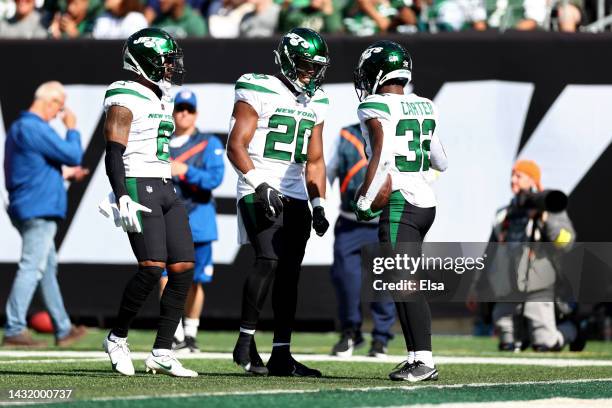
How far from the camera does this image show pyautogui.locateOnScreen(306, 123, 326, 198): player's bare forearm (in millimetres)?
7996

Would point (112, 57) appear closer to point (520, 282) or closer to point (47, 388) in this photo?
point (520, 282)

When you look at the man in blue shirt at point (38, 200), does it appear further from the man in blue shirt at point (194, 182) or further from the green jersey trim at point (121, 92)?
the green jersey trim at point (121, 92)

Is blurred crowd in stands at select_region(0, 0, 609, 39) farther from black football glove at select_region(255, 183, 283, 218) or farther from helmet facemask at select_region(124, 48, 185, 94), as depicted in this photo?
black football glove at select_region(255, 183, 283, 218)

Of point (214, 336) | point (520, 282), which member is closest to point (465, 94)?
point (520, 282)

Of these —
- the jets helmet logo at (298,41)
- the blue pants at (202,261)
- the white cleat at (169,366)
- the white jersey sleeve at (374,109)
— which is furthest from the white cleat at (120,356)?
the blue pants at (202,261)

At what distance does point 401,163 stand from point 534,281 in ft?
14.1

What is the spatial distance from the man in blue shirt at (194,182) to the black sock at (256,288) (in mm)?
2818

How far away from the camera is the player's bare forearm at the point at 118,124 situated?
749cm

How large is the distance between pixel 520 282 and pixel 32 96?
5292 mm

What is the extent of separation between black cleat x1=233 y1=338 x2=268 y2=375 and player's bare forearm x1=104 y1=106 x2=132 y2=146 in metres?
1.34

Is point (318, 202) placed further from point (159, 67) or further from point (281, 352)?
point (159, 67)

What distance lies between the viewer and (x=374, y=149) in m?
7.39

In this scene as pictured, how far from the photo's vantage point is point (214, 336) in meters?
13.0

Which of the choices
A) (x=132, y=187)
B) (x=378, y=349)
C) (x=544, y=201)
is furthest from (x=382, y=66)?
(x=544, y=201)
